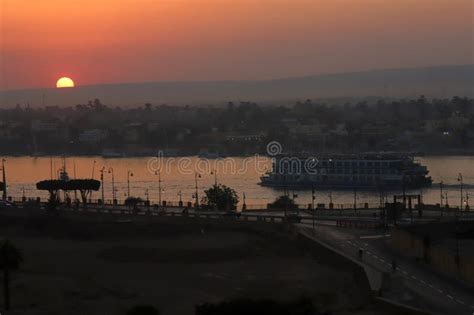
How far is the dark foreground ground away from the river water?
7597 mm

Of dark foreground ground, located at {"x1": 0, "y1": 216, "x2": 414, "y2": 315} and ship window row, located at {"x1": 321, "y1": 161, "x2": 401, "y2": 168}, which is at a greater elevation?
ship window row, located at {"x1": 321, "y1": 161, "x2": 401, "y2": 168}

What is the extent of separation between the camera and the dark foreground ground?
35.1 feet

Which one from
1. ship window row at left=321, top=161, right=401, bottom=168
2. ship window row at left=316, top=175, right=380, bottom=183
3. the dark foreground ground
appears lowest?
the dark foreground ground

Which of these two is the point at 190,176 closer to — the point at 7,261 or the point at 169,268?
the point at 169,268

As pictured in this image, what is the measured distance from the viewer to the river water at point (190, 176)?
2873cm

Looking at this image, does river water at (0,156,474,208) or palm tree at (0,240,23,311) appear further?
river water at (0,156,474,208)

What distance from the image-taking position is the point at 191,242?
15.4 meters

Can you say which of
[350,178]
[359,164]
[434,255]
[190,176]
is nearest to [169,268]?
[434,255]

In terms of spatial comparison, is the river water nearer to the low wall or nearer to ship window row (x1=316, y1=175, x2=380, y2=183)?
ship window row (x1=316, y1=175, x2=380, y2=183)

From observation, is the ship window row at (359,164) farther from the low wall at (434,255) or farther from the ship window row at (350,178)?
the low wall at (434,255)

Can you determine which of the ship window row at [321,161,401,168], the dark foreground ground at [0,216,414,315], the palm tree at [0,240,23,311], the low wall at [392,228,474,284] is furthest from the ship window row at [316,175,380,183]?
the palm tree at [0,240,23,311]

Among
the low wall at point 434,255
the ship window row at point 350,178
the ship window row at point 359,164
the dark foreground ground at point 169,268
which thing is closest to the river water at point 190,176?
the ship window row at point 350,178

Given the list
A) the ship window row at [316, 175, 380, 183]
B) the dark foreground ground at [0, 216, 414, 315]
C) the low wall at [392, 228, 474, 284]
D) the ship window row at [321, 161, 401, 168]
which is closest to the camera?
the dark foreground ground at [0, 216, 414, 315]

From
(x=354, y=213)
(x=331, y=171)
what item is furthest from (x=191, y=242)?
(x=331, y=171)
